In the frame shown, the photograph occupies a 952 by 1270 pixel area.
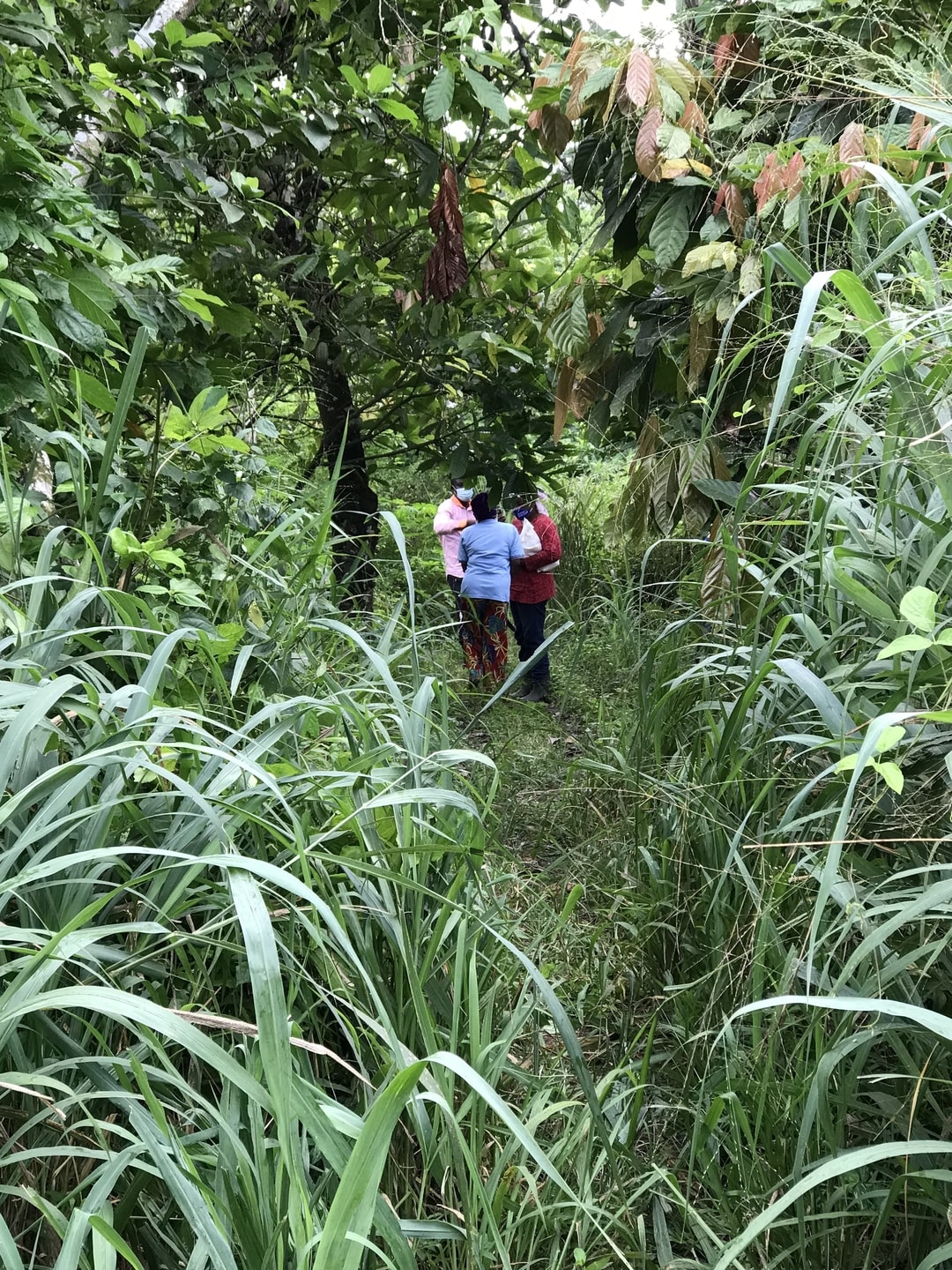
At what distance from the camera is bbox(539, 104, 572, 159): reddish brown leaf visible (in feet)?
7.90

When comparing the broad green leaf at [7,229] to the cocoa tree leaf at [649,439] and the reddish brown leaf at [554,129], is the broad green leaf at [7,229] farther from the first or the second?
Result: the reddish brown leaf at [554,129]

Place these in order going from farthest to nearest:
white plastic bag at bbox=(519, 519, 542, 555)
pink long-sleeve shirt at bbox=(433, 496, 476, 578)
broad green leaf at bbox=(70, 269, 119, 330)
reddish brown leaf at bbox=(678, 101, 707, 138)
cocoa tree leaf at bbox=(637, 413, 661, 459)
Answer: pink long-sleeve shirt at bbox=(433, 496, 476, 578)
white plastic bag at bbox=(519, 519, 542, 555)
cocoa tree leaf at bbox=(637, 413, 661, 459)
reddish brown leaf at bbox=(678, 101, 707, 138)
broad green leaf at bbox=(70, 269, 119, 330)

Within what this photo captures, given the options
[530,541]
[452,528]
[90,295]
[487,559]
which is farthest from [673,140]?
[452,528]

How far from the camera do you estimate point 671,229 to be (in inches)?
84.7

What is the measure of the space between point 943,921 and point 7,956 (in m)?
1.20

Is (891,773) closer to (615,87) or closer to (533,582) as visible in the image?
(615,87)

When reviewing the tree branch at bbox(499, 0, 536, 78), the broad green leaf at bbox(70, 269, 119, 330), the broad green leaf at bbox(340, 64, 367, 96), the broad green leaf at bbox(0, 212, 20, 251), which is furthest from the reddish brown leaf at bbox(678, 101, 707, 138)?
the broad green leaf at bbox(0, 212, 20, 251)

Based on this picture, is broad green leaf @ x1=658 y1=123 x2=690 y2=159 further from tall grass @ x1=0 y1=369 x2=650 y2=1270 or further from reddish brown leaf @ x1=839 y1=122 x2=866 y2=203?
tall grass @ x1=0 y1=369 x2=650 y2=1270

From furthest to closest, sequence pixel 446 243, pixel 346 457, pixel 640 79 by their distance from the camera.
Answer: pixel 346 457 < pixel 446 243 < pixel 640 79

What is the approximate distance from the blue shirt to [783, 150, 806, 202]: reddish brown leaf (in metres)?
3.12

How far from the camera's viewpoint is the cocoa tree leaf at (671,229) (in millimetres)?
2141

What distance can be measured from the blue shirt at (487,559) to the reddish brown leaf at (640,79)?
2.95 metres

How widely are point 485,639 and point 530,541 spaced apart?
1.31m

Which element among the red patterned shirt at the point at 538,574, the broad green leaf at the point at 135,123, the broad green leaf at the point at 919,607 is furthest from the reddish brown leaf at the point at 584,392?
the red patterned shirt at the point at 538,574
